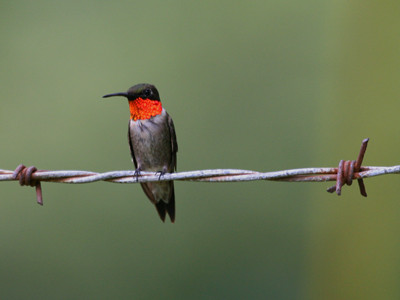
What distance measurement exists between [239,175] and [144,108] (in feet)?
6.11

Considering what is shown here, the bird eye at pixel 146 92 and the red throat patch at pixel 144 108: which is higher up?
the bird eye at pixel 146 92

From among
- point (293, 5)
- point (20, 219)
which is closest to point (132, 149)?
point (20, 219)

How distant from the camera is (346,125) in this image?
6094 mm

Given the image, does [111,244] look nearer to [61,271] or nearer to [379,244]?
[61,271]

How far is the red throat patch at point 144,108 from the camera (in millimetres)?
4086

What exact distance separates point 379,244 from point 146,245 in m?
2.44

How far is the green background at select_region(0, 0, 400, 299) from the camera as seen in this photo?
597 centimetres

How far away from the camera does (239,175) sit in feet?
7.89

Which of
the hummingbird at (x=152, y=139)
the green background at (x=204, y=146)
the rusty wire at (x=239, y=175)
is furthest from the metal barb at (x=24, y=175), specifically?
the green background at (x=204, y=146)

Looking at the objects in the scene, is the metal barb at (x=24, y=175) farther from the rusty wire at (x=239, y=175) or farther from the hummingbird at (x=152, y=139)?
the hummingbird at (x=152, y=139)

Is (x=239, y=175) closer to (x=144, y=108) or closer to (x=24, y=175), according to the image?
(x=24, y=175)

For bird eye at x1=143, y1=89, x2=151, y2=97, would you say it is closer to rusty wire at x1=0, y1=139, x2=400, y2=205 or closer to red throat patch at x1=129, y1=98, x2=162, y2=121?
red throat patch at x1=129, y1=98, x2=162, y2=121

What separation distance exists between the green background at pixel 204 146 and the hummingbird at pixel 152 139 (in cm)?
148

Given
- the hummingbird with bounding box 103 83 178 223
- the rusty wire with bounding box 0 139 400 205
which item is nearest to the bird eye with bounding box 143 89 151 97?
the hummingbird with bounding box 103 83 178 223
